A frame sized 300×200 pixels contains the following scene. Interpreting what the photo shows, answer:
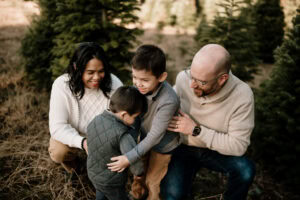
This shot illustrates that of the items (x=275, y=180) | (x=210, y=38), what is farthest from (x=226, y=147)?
(x=210, y=38)

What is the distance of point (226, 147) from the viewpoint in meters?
2.31

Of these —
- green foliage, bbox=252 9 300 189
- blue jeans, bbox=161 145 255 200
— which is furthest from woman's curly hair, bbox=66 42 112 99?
green foliage, bbox=252 9 300 189

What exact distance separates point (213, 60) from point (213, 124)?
742mm

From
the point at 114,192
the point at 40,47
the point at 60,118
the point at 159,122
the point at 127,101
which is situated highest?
the point at 40,47

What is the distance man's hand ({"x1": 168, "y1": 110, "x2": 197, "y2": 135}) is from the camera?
88.9 inches

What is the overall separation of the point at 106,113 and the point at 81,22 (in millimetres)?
2243

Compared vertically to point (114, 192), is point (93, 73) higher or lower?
higher

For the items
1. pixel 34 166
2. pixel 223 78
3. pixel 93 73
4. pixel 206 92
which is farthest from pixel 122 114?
pixel 34 166

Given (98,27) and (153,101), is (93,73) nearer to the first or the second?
(153,101)

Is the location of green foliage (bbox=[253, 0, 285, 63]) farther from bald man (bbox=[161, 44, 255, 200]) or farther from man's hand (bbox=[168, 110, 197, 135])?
man's hand (bbox=[168, 110, 197, 135])

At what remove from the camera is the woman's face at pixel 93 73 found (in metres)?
2.37

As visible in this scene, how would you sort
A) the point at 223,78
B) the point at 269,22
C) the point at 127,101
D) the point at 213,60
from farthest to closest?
the point at 269,22
the point at 223,78
the point at 213,60
the point at 127,101

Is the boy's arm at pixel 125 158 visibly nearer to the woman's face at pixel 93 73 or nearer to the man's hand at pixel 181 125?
the man's hand at pixel 181 125

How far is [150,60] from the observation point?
2041 mm
